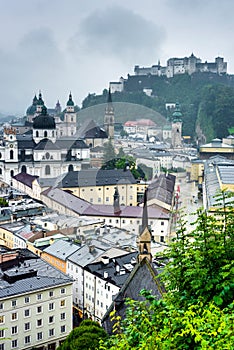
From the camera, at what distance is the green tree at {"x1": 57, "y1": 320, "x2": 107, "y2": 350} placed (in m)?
14.8

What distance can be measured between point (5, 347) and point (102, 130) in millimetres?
53502

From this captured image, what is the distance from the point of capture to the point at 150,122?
90.6 m

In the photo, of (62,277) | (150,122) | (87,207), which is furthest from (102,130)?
(62,277)

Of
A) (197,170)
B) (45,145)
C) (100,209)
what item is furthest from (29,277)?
(197,170)

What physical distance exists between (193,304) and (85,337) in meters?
9.25

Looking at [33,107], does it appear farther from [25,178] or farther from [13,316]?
[13,316]

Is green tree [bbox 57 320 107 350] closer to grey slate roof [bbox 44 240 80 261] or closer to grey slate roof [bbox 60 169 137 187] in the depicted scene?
grey slate roof [bbox 44 240 80 261]

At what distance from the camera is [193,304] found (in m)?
6.70

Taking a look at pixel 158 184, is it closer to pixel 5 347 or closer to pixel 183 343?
pixel 5 347

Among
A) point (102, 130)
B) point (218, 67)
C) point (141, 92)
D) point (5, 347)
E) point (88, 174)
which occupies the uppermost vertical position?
point (218, 67)

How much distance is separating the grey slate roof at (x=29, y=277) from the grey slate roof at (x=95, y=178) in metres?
22.5

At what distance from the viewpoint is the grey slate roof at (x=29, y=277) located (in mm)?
18234

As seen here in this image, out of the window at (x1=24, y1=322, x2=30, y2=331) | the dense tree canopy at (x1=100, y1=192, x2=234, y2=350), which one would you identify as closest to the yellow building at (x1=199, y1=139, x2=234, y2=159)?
the window at (x1=24, y1=322, x2=30, y2=331)

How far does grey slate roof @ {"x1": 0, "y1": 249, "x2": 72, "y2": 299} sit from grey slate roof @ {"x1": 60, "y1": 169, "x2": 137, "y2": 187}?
886 inches
